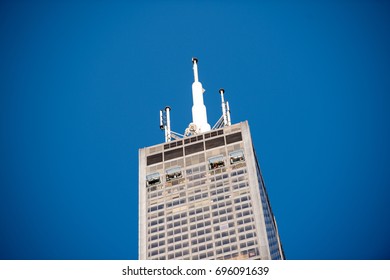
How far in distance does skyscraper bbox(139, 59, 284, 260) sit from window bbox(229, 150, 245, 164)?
8.9 inches

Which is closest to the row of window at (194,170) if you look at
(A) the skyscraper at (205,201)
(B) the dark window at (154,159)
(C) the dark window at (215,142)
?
(A) the skyscraper at (205,201)

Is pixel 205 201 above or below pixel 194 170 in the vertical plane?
below

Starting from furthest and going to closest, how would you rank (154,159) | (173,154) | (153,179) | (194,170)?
(154,159), (173,154), (153,179), (194,170)

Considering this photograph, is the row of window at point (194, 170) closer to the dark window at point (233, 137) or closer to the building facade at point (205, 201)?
the building facade at point (205, 201)

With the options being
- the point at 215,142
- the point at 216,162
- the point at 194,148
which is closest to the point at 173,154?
the point at 194,148

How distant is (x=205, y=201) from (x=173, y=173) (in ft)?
52.0

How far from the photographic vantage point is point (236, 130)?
550 ft

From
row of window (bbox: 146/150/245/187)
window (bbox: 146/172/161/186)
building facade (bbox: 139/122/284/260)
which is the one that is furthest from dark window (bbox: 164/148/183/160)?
window (bbox: 146/172/161/186)

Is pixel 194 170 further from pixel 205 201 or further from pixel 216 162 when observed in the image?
pixel 205 201

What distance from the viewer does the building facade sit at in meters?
138

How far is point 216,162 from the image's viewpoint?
527 ft

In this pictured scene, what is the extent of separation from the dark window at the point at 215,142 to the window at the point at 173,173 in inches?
405
